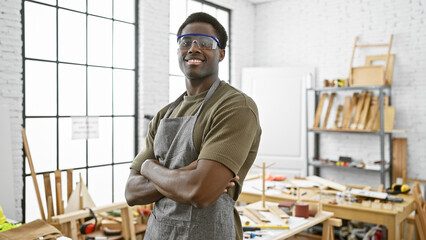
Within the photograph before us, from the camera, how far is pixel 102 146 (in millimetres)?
4781

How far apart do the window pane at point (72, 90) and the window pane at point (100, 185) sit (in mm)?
775

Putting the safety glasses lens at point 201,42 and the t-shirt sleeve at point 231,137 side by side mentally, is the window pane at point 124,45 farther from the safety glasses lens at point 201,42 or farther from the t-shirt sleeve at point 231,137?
the t-shirt sleeve at point 231,137

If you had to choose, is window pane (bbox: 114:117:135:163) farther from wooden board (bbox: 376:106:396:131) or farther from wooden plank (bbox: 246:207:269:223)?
wooden board (bbox: 376:106:396:131)

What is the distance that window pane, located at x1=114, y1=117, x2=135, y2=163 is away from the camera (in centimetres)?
496

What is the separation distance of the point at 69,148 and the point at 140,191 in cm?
302

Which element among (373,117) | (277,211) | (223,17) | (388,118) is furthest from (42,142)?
(388,118)

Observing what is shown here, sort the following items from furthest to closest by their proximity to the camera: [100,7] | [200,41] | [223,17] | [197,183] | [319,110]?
1. [223,17]
2. [319,110]
3. [100,7]
4. [200,41]
5. [197,183]

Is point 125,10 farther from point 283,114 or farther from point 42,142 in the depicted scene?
point 283,114

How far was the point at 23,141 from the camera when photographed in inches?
152

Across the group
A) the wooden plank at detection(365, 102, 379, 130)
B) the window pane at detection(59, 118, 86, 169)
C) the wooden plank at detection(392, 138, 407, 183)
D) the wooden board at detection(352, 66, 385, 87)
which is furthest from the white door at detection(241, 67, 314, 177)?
the window pane at detection(59, 118, 86, 169)

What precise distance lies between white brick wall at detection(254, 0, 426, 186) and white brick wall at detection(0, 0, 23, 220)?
4.50 metres

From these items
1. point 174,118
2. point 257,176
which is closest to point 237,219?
Answer: point 174,118

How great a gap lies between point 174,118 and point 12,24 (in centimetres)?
292

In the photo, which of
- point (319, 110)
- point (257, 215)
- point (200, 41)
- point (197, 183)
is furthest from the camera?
point (319, 110)
